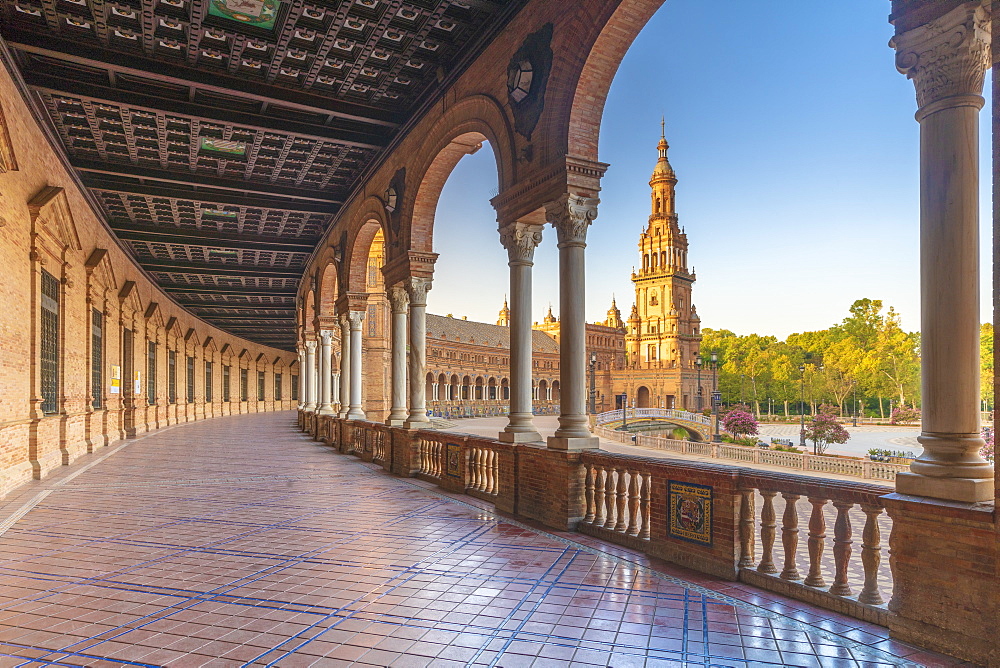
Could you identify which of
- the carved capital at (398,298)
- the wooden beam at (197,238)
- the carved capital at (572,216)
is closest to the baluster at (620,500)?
the carved capital at (572,216)

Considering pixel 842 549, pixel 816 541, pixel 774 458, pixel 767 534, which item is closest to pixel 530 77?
pixel 767 534

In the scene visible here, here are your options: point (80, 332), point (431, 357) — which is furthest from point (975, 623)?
point (431, 357)

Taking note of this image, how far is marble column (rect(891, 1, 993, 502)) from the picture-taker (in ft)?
13.2

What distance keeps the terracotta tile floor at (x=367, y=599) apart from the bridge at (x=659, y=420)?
4480 centimetres

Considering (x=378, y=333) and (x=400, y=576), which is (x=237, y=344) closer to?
(x=378, y=333)

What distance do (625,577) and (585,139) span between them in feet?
16.4

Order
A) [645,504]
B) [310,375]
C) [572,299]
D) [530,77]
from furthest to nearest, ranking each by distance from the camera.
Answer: [310,375] < [530,77] < [572,299] < [645,504]

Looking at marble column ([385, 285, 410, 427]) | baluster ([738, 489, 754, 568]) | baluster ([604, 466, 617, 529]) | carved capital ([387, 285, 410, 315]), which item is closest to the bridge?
marble column ([385, 285, 410, 427])

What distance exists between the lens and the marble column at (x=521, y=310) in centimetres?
875

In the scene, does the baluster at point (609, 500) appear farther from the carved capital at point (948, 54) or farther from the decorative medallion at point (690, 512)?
the carved capital at point (948, 54)

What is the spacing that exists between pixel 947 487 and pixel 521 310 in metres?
5.59

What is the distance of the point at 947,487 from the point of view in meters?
3.97

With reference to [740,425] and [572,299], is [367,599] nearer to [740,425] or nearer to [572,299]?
[572,299]

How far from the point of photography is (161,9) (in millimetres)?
9086
